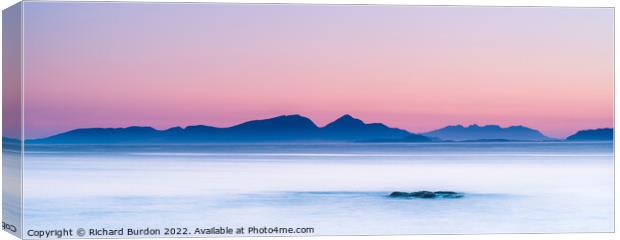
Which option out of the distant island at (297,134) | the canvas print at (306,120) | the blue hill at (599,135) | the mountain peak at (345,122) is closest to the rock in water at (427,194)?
the canvas print at (306,120)

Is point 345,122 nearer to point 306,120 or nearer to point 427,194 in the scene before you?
point 306,120

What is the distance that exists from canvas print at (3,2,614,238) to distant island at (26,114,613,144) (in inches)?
0.6

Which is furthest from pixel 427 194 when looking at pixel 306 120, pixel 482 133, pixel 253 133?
pixel 253 133

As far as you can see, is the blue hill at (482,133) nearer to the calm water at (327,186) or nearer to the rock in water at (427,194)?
the calm water at (327,186)

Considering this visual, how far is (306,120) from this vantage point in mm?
15398

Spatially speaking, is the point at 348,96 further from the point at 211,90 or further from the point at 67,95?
the point at 67,95

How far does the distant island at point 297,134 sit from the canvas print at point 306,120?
0.05 ft

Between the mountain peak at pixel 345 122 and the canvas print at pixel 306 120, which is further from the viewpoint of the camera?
the mountain peak at pixel 345 122

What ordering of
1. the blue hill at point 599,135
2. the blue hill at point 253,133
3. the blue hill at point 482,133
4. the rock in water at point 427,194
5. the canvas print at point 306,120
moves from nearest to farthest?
1. the canvas print at point 306,120
2. the blue hill at point 253,133
3. the rock in water at point 427,194
4. the blue hill at point 482,133
5. the blue hill at point 599,135

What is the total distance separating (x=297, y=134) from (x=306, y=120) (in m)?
0.17

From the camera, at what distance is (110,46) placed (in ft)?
49.1

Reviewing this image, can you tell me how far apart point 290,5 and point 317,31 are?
1.28 ft

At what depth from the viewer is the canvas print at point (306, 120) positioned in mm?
14875

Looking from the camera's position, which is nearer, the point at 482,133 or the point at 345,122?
the point at 345,122
